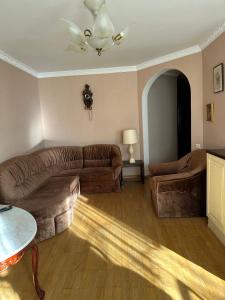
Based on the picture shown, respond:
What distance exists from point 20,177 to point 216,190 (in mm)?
2590

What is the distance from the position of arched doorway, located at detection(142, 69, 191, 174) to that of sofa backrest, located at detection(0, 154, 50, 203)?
2662 millimetres

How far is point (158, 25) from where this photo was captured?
2.80 metres

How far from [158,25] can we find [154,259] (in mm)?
2719

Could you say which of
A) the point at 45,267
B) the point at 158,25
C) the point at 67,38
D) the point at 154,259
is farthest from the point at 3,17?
the point at 154,259

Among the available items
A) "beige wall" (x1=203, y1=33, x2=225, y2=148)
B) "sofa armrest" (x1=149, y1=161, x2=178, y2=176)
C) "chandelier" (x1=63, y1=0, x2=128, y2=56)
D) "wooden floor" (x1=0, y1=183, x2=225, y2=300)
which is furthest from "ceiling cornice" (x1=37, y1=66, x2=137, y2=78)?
"wooden floor" (x1=0, y1=183, x2=225, y2=300)

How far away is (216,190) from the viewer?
2580mm

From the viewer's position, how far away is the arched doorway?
214 inches

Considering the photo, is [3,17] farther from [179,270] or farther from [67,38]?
[179,270]

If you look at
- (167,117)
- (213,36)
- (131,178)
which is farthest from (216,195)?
(167,117)

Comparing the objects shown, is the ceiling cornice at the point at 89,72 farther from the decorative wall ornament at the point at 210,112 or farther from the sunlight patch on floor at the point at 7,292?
the sunlight patch on floor at the point at 7,292

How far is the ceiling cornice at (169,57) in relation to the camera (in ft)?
12.5

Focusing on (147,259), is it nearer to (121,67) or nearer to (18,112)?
(18,112)

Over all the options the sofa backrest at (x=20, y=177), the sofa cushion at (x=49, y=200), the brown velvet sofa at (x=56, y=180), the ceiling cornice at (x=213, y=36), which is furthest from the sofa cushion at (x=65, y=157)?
the ceiling cornice at (x=213, y=36)

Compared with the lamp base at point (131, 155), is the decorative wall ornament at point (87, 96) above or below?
above
